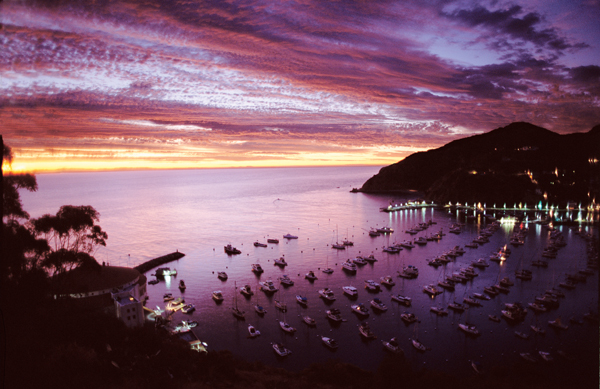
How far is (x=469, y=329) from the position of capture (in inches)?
756

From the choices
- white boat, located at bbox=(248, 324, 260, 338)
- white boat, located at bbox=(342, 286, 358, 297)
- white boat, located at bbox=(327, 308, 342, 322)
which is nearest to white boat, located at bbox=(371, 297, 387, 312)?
white boat, located at bbox=(342, 286, 358, 297)

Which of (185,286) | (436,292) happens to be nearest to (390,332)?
(436,292)

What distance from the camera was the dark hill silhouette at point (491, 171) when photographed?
205 feet

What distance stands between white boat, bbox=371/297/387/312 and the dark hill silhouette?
101ft

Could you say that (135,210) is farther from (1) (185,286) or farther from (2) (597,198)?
(2) (597,198)

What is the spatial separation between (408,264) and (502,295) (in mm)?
9127

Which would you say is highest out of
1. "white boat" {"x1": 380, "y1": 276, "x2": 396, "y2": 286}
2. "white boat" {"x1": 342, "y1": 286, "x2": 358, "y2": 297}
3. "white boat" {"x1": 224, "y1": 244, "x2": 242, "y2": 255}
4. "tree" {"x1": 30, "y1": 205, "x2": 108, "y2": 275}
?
"tree" {"x1": 30, "y1": 205, "x2": 108, "y2": 275}

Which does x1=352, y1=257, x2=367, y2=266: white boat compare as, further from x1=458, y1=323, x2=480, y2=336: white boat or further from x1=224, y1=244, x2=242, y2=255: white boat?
x1=224, y1=244, x2=242, y2=255: white boat

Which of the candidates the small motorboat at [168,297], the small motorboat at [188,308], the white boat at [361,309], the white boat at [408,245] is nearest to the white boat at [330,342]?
the white boat at [361,309]

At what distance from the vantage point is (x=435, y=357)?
17094mm

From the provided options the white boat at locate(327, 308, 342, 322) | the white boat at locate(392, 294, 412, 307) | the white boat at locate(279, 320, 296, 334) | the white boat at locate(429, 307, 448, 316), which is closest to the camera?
the white boat at locate(279, 320, 296, 334)

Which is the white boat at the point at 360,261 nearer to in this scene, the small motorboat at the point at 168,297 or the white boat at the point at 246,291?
the white boat at the point at 246,291

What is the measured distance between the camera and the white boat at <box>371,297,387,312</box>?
22.0m

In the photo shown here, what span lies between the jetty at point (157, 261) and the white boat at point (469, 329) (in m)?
26.5
